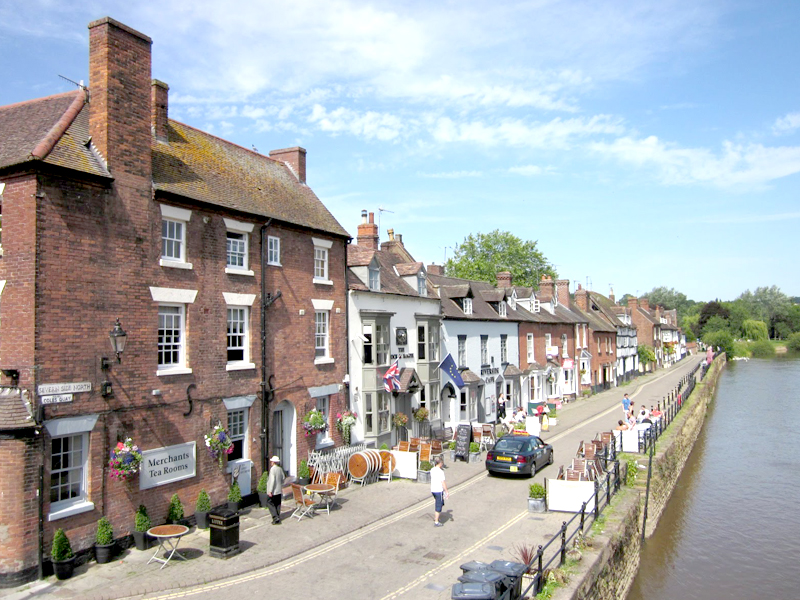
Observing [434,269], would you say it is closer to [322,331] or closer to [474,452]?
[474,452]

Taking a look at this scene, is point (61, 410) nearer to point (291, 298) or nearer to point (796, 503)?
point (291, 298)

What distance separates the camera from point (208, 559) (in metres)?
13.3

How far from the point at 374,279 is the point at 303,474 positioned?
844 cm

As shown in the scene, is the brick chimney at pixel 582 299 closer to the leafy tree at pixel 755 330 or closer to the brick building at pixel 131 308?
the brick building at pixel 131 308

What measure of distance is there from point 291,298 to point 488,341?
17391 millimetres

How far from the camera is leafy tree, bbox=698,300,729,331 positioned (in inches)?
5032

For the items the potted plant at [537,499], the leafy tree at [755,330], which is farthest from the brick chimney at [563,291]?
the leafy tree at [755,330]

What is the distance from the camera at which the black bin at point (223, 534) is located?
522 inches

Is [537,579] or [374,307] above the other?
[374,307]

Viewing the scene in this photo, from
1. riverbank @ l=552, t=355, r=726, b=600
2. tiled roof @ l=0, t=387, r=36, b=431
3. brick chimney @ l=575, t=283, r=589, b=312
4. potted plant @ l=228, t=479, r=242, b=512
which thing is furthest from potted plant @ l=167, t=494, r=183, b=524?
brick chimney @ l=575, t=283, r=589, b=312

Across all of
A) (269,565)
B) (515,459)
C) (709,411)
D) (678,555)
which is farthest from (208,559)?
(709,411)

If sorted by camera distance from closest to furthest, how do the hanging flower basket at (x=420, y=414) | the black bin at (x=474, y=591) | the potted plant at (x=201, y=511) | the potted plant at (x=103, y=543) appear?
the black bin at (x=474, y=591) → the potted plant at (x=103, y=543) → the potted plant at (x=201, y=511) → the hanging flower basket at (x=420, y=414)

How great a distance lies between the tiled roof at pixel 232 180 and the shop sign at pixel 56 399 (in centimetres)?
531

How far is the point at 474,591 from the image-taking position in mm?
9531
